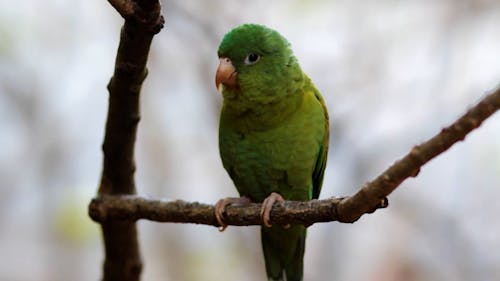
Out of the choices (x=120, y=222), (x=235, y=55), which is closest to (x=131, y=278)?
(x=120, y=222)

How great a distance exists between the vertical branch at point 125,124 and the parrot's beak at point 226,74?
546 mm

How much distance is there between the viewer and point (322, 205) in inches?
73.7

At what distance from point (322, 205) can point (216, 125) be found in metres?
2.90

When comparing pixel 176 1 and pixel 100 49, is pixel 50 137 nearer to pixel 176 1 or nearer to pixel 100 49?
pixel 100 49

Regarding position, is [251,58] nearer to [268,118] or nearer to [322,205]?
[268,118]

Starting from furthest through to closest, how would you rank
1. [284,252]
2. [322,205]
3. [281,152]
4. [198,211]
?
1. [284,252]
2. [281,152]
3. [198,211]
4. [322,205]

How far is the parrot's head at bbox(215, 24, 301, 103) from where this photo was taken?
2814 mm

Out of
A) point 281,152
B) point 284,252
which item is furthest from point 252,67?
point 284,252

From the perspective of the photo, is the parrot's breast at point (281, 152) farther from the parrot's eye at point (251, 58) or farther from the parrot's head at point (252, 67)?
the parrot's eye at point (251, 58)

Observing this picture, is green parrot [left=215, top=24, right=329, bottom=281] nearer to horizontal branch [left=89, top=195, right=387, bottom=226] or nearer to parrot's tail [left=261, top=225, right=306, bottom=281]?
parrot's tail [left=261, top=225, right=306, bottom=281]

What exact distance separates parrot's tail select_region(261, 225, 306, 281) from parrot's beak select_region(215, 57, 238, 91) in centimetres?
70

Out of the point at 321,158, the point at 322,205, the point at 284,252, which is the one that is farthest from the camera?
the point at 284,252

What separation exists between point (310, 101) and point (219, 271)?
8.71 ft

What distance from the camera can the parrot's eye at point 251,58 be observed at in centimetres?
284
